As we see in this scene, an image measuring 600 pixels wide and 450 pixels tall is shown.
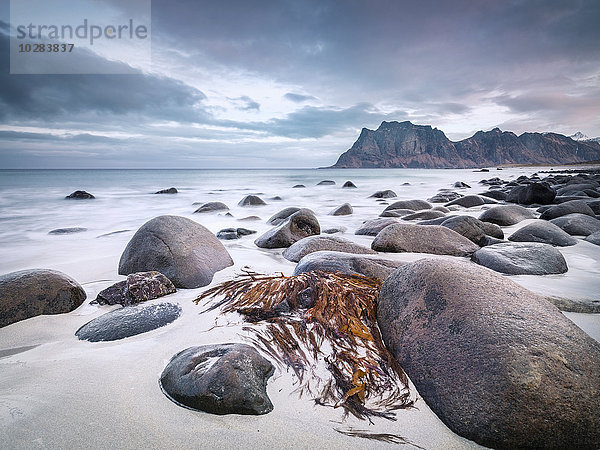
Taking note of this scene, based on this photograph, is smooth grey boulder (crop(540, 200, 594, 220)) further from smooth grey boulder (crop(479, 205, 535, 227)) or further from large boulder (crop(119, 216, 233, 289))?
large boulder (crop(119, 216, 233, 289))

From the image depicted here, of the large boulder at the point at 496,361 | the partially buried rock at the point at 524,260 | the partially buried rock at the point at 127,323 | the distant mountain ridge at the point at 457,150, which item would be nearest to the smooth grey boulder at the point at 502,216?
the partially buried rock at the point at 524,260

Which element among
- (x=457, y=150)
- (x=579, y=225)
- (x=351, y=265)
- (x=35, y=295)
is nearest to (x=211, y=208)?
(x=35, y=295)

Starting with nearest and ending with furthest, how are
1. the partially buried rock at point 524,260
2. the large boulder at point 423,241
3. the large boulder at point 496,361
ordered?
1. the large boulder at point 496,361
2. the partially buried rock at point 524,260
3. the large boulder at point 423,241

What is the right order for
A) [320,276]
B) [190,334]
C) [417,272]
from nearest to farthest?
[417,272] → [190,334] → [320,276]

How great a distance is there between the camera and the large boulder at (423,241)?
4.19 metres

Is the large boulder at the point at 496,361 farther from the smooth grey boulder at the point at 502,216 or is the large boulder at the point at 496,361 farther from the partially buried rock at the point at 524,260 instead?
the smooth grey boulder at the point at 502,216

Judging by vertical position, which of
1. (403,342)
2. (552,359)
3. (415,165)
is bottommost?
(403,342)

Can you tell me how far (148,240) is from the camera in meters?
3.38

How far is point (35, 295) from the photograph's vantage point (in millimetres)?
2424

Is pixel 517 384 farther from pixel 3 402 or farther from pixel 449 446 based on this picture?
pixel 3 402

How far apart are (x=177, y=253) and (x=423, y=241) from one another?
10.0 feet

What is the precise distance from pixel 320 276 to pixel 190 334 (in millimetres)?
1065

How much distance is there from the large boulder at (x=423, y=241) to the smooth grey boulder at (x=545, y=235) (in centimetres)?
111

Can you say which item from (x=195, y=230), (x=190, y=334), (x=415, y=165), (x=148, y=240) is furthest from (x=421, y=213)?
(x=415, y=165)
